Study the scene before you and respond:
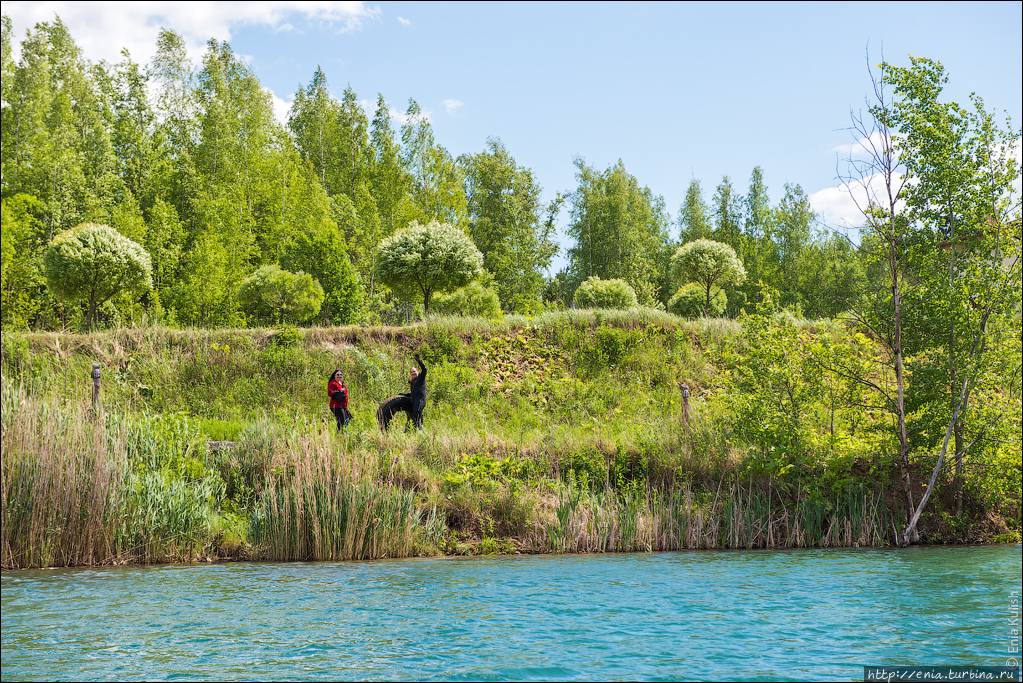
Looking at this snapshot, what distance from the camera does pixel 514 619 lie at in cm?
802

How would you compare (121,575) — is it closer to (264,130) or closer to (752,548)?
(752,548)

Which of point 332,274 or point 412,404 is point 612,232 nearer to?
point 332,274

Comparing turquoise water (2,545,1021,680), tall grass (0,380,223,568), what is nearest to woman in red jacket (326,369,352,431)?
tall grass (0,380,223,568)

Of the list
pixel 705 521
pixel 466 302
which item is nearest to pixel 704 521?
pixel 705 521

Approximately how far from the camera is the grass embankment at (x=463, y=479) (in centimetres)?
1062

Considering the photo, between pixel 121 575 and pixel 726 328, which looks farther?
pixel 726 328

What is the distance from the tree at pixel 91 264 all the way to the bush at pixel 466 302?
11.2 metres

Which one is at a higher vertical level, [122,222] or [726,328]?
[122,222]

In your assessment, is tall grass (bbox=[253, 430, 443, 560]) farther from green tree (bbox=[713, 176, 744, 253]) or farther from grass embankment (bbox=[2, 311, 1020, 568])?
green tree (bbox=[713, 176, 744, 253])

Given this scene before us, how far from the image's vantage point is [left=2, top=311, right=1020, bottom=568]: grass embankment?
34.8 feet

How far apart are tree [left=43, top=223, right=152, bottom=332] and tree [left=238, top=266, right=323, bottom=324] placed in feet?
14.7

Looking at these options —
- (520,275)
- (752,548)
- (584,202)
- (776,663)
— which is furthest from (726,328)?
(584,202)

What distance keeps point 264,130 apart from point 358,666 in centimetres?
3769

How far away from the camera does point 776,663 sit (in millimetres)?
6535
